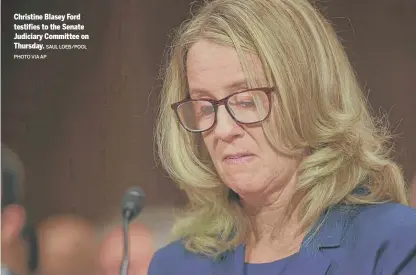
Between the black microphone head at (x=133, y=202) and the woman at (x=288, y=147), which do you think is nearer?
the woman at (x=288, y=147)

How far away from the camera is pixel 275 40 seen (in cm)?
100

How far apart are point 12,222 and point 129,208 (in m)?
0.25

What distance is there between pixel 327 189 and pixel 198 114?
0.25 m

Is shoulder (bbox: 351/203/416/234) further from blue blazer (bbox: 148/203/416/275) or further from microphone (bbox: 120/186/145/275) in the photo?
microphone (bbox: 120/186/145/275)

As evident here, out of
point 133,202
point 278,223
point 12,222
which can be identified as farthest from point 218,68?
point 12,222

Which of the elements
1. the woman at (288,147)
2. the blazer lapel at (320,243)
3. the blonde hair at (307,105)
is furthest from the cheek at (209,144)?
the blazer lapel at (320,243)

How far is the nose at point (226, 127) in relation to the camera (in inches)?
40.1

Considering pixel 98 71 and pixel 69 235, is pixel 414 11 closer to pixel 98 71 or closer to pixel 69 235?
pixel 98 71

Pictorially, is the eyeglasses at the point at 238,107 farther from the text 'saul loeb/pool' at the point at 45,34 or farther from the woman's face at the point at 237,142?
the text 'saul loeb/pool' at the point at 45,34

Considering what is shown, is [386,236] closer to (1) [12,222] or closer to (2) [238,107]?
(2) [238,107]

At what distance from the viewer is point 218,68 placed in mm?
1036

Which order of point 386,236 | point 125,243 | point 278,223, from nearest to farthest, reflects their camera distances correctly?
point 386,236 < point 278,223 < point 125,243

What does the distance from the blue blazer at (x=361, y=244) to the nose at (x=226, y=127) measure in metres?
0.20

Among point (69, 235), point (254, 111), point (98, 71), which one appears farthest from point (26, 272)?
point (254, 111)
